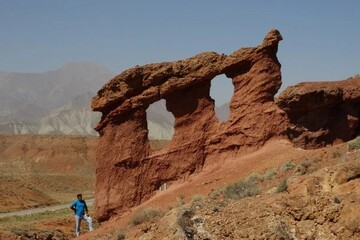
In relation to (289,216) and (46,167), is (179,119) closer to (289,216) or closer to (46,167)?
(289,216)

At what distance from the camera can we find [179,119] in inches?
846

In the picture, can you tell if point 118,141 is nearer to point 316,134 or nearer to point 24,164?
point 316,134

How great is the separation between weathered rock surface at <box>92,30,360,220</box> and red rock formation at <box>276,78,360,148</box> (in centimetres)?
847

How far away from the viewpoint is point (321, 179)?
436 inches

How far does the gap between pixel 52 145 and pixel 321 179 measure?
83948mm

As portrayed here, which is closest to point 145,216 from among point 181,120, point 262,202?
point 262,202

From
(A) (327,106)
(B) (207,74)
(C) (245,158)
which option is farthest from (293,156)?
(A) (327,106)

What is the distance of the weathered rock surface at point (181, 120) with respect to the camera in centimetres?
2095

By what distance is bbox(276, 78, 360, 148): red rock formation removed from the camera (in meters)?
29.6

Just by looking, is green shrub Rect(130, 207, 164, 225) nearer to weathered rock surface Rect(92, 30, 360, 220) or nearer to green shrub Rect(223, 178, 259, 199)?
green shrub Rect(223, 178, 259, 199)

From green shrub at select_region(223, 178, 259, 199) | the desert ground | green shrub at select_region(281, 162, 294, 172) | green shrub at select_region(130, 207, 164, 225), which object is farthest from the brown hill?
green shrub at select_region(223, 178, 259, 199)

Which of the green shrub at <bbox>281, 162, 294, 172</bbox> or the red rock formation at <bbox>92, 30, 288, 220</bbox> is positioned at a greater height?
the red rock formation at <bbox>92, 30, 288, 220</bbox>

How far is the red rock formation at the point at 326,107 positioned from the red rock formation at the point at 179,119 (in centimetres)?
847

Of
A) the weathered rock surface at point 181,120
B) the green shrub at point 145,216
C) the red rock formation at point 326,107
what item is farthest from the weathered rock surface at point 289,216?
the red rock formation at point 326,107
